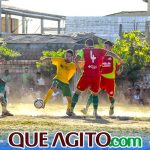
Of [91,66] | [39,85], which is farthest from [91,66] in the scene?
[39,85]

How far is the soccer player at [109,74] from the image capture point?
11891 mm

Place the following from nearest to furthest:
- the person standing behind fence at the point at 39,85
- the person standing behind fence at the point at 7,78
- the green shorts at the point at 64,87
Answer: the green shorts at the point at 64,87 → the person standing behind fence at the point at 7,78 → the person standing behind fence at the point at 39,85

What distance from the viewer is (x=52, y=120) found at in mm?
10508

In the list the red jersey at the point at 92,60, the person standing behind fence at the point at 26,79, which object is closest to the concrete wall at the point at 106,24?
the person standing behind fence at the point at 26,79

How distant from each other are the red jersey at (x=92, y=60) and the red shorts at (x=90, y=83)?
86mm

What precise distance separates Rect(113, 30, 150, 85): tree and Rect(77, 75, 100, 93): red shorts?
16.0 ft

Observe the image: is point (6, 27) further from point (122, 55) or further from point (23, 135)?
point (23, 135)

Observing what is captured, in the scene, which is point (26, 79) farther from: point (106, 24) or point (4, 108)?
point (106, 24)

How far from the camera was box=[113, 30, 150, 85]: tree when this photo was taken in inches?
637

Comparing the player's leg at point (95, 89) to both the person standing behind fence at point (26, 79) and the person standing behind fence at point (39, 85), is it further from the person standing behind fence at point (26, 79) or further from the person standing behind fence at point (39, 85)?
Answer: the person standing behind fence at point (26, 79)

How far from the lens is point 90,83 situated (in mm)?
11406

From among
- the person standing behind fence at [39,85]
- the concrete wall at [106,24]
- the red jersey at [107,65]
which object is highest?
the concrete wall at [106,24]

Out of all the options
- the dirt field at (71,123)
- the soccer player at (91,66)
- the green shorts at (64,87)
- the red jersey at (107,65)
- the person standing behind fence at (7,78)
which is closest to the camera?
the dirt field at (71,123)

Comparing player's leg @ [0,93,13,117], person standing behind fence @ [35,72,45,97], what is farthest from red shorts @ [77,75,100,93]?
person standing behind fence @ [35,72,45,97]
